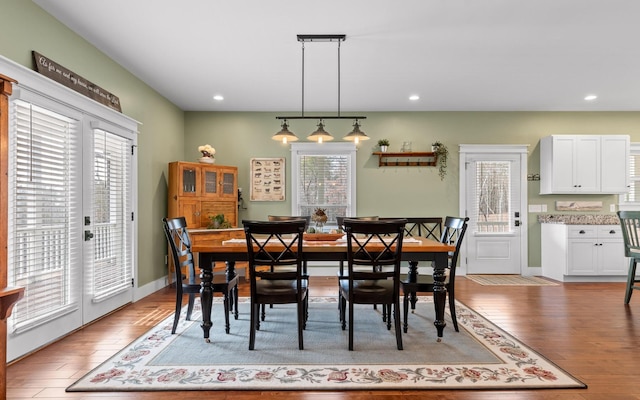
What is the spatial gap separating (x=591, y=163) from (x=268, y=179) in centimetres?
516

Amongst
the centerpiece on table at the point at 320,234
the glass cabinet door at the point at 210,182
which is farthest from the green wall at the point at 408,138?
the centerpiece on table at the point at 320,234

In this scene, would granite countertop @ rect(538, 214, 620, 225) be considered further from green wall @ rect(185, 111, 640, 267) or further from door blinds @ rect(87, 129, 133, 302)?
door blinds @ rect(87, 129, 133, 302)

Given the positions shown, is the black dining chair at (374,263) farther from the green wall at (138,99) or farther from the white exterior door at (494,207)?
the white exterior door at (494,207)

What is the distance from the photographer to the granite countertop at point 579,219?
5418 millimetres

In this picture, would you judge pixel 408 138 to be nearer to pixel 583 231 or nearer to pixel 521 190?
pixel 521 190

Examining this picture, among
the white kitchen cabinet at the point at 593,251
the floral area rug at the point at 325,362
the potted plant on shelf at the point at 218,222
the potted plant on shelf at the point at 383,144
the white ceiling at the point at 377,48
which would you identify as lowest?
the floral area rug at the point at 325,362

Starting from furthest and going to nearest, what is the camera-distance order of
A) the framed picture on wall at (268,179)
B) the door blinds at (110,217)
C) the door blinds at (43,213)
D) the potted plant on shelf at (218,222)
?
the framed picture on wall at (268,179) < the potted plant on shelf at (218,222) < the door blinds at (110,217) < the door blinds at (43,213)

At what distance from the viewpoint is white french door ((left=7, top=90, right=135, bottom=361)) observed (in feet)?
8.47

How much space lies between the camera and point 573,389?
2150 mm

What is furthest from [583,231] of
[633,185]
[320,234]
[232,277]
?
[232,277]

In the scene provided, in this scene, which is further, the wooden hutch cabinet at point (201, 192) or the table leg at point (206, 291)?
the wooden hutch cabinet at point (201, 192)

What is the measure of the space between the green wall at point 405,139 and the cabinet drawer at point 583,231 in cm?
63

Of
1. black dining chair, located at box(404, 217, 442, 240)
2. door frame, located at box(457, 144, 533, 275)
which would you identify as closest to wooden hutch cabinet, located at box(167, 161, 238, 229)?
black dining chair, located at box(404, 217, 442, 240)

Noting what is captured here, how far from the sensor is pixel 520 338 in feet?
9.84
